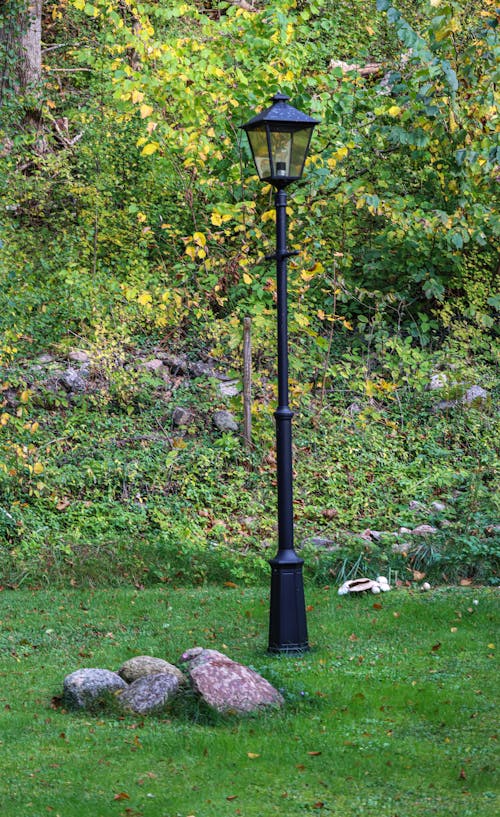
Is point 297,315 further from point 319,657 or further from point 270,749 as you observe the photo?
point 270,749

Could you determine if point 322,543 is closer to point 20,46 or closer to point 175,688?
point 175,688

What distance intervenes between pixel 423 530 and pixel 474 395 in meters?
2.94

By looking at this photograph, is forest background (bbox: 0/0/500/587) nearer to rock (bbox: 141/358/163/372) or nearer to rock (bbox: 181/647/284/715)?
rock (bbox: 141/358/163/372)

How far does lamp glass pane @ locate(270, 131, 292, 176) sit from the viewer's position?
21.1 ft

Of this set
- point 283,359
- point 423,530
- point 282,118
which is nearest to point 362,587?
point 423,530

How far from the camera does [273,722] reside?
522 centimetres

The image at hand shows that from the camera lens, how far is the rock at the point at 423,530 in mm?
8933

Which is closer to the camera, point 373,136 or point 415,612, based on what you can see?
point 415,612

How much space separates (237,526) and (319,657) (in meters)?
3.09

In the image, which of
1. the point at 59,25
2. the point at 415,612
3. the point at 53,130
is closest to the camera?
the point at 415,612

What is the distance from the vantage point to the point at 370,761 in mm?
4723

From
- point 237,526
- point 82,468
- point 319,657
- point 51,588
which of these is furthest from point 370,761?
point 82,468

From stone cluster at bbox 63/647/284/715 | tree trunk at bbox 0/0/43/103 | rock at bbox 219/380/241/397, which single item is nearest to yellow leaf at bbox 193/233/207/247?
rock at bbox 219/380/241/397

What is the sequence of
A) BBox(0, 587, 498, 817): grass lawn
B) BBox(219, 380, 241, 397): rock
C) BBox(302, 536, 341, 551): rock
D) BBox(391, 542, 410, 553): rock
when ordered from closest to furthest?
BBox(0, 587, 498, 817): grass lawn
BBox(391, 542, 410, 553): rock
BBox(302, 536, 341, 551): rock
BBox(219, 380, 241, 397): rock
